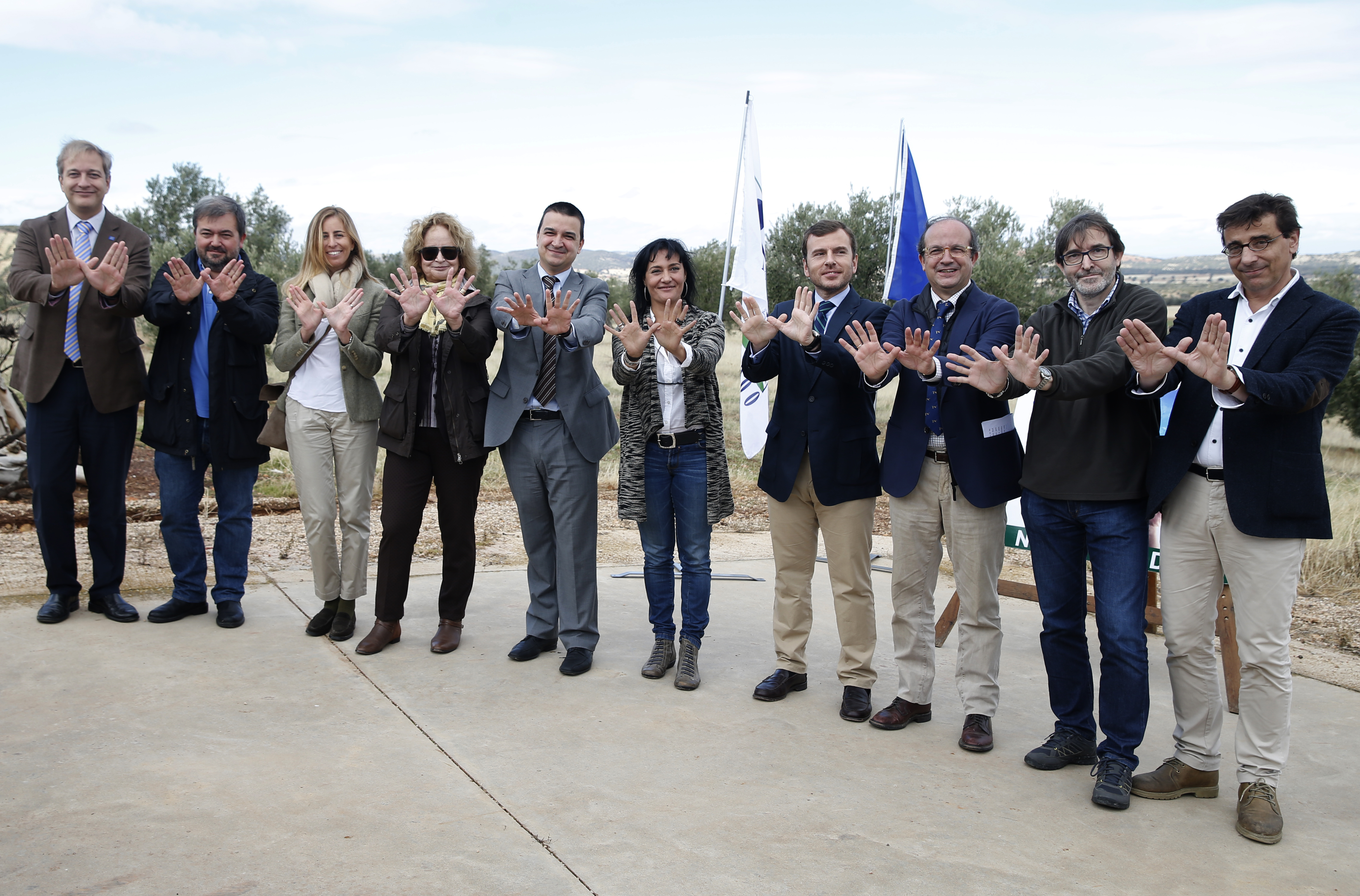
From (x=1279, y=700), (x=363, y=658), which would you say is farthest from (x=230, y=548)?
(x=1279, y=700)

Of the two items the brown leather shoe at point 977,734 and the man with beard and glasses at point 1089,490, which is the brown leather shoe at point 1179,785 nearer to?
the man with beard and glasses at point 1089,490

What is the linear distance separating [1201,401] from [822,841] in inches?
76.6

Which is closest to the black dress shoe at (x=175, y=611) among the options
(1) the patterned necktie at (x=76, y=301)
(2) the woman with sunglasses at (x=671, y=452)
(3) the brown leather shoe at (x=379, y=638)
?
(3) the brown leather shoe at (x=379, y=638)

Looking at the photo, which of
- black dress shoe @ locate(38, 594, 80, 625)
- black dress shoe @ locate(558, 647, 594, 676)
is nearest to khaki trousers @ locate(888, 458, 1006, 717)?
black dress shoe @ locate(558, 647, 594, 676)

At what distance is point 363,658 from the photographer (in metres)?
4.74

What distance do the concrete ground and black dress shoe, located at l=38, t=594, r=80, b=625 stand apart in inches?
3.7

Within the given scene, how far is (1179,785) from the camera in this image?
354cm

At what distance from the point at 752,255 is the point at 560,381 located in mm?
6612

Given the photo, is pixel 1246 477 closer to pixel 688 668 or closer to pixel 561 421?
pixel 688 668

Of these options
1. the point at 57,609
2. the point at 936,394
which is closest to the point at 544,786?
the point at 936,394

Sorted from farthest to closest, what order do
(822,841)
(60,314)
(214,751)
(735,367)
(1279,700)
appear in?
(735,367)
(60,314)
(214,751)
(1279,700)
(822,841)

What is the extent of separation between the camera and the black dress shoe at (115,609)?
16.6 feet

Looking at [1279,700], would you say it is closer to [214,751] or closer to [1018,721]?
[1018,721]

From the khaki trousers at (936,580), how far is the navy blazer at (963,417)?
0.24 ft
